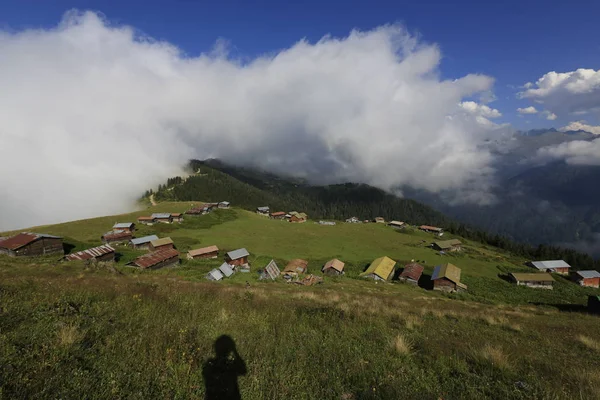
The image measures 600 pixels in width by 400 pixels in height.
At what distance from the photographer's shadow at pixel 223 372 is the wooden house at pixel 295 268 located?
51442 millimetres

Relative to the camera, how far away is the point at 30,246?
2415 inches

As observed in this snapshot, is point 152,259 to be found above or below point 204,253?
above

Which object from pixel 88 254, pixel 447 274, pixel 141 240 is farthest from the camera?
pixel 141 240

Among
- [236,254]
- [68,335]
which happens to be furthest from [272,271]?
[68,335]

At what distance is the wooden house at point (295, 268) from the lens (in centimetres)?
5925

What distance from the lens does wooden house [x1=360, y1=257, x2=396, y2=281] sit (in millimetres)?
61553

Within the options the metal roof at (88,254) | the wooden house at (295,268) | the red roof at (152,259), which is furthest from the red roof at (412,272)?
the metal roof at (88,254)

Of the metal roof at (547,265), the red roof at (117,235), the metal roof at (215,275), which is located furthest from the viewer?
the metal roof at (547,265)

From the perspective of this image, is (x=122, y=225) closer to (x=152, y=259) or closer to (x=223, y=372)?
(x=152, y=259)

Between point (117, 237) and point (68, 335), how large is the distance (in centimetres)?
9055

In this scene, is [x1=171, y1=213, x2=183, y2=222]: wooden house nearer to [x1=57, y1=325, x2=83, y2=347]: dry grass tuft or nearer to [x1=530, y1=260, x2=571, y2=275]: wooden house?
[x1=57, y1=325, x2=83, y2=347]: dry grass tuft

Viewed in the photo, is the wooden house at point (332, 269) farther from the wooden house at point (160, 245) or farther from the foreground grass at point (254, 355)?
the foreground grass at point (254, 355)

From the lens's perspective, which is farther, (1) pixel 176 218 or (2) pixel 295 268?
(1) pixel 176 218

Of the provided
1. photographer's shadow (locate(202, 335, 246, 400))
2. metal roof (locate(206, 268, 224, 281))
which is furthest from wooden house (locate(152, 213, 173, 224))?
photographer's shadow (locate(202, 335, 246, 400))
